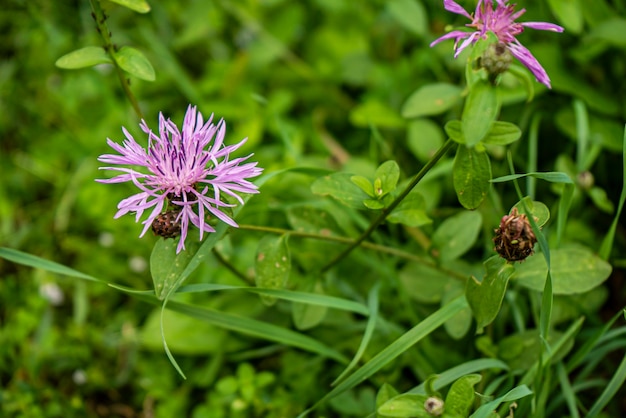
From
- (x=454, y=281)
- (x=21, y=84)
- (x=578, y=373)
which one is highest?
(x=21, y=84)

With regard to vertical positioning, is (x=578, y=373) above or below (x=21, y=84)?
below

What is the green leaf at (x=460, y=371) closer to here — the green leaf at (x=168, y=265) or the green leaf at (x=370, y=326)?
the green leaf at (x=370, y=326)

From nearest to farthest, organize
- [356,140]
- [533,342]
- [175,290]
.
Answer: [175,290], [533,342], [356,140]

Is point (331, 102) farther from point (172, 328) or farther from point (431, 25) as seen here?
point (172, 328)

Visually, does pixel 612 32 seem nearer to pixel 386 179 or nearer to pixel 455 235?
pixel 455 235

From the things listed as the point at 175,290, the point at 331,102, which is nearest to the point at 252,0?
the point at 331,102

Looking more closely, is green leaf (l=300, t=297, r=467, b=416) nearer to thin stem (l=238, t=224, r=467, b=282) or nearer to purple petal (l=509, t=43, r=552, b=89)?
thin stem (l=238, t=224, r=467, b=282)

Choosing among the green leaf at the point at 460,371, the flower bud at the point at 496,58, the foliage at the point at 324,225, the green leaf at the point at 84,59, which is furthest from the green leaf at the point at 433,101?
the green leaf at the point at 84,59

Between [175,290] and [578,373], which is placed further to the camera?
[578,373]
